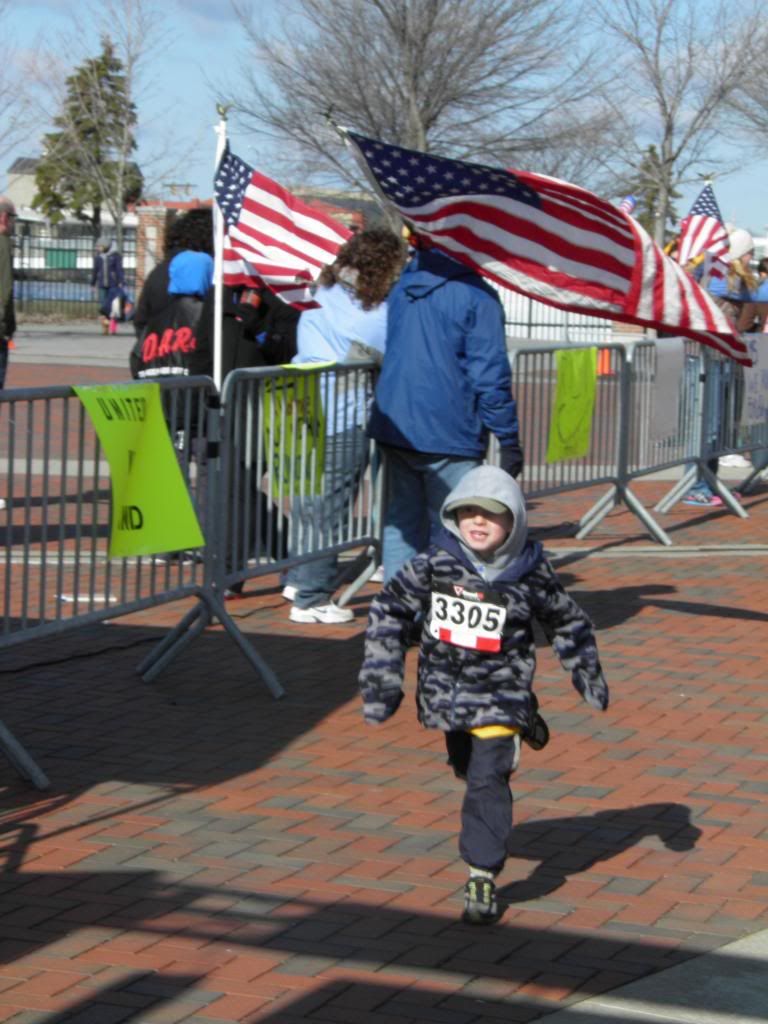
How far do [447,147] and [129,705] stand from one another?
28.6m

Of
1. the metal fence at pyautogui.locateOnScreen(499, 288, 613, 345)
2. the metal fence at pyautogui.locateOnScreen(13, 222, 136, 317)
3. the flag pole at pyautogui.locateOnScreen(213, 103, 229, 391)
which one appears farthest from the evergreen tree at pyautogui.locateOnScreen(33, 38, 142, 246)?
the flag pole at pyautogui.locateOnScreen(213, 103, 229, 391)

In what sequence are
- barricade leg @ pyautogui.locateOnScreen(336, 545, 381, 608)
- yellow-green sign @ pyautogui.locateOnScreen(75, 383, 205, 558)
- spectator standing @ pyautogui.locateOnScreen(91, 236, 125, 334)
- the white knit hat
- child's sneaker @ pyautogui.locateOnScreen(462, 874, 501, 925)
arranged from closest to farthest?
child's sneaker @ pyautogui.locateOnScreen(462, 874, 501, 925) < yellow-green sign @ pyautogui.locateOnScreen(75, 383, 205, 558) < barricade leg @ pyautogui.locateOnScreen(336, 545, 381, 608) < the white knit hat < spectator standing @ pyautogui.locateOnScreen(91, 236, 125, 334)

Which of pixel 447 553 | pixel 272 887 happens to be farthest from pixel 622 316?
pixel 272 887

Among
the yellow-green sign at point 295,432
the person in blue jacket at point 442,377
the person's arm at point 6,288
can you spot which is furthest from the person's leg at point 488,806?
the person's arm at point 6,288

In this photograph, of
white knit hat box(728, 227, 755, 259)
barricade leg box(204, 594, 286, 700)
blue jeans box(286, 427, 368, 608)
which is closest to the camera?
barricade leg box(204, 594, 286, 700)

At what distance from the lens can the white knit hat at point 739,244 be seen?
15.3 metres

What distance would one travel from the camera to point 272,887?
5.16 metres

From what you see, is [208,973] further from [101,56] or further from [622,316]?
[101,56]

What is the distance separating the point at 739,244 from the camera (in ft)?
51.1

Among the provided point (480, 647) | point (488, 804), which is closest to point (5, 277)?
point (480, 647)

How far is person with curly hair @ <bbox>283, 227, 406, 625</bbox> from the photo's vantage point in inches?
343

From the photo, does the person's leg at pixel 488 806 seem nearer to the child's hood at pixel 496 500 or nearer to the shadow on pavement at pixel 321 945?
the shadow on pavement at pixel 321 945

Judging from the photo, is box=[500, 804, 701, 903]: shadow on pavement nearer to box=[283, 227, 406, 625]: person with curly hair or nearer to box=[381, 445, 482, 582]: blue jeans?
box=[381, 445, 482, 582]: blue jeans

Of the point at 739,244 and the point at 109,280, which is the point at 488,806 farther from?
the point at 109,280
